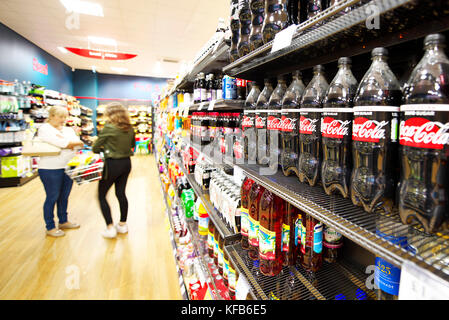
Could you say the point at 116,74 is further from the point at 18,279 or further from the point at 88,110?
the point at 18,279

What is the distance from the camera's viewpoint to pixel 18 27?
6.45 metres

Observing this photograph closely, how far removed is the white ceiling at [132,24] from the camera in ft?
16.9

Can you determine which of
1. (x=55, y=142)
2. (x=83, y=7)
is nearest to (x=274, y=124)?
(x=55, y=142)

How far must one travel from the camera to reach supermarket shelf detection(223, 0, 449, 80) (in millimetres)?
605

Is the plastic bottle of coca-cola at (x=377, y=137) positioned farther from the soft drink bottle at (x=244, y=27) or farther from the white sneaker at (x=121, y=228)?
the white sneaker at (x=121, y=228)

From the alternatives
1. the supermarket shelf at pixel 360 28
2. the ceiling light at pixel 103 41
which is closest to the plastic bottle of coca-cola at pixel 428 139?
the supermarket shelf at pixel 360 28

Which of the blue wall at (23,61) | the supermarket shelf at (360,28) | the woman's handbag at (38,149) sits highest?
the blue wall at (23,61)

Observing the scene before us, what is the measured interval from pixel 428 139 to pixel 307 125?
407mm

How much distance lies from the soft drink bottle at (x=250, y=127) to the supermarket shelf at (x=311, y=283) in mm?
598

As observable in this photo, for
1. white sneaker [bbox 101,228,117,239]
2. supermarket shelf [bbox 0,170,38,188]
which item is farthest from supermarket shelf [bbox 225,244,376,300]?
supermarket shelf [bbox 0,170,38,188]

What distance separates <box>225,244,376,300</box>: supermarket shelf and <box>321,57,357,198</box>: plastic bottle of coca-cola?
1.38 feet

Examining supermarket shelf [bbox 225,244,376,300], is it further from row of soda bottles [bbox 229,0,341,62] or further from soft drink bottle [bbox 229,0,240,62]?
soft drink bottle [bbox 229,0,240,62]

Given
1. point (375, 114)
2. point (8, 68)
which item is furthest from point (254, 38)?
point (8, 68)

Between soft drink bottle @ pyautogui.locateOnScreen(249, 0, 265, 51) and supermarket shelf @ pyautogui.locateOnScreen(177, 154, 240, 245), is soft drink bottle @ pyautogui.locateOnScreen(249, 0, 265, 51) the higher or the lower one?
the higher one
